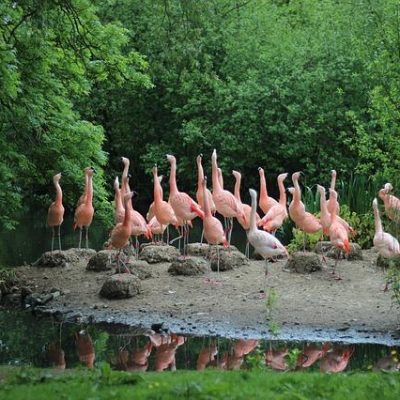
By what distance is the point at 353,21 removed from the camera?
2959cm

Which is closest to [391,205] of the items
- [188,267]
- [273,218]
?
[273,218]

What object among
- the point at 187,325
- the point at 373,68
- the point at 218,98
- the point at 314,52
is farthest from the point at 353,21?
the point at 187,325

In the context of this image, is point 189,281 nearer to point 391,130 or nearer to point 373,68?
point 391,130

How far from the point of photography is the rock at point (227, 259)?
49.6ft

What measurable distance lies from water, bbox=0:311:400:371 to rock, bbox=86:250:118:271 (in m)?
2.45

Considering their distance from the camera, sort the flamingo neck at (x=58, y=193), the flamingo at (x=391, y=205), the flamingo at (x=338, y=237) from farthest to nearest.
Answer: the flamingo neck at (x=58, y=193)
the flamingo at (x=338, y=237)
the flamingo at (x=391, y=205)

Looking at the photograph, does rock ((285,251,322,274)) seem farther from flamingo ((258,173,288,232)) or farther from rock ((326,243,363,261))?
flamingo ((258,173,288,232))

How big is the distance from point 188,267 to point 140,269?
86 centimetres

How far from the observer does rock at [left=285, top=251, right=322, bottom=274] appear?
14664 millimetres

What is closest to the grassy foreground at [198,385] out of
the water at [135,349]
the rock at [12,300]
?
the water at [135,349]

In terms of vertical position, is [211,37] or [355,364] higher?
[211,37]

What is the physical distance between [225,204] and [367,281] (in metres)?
3.05

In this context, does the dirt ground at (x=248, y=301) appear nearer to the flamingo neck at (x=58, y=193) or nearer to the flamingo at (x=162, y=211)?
the flamingo at (x=162, y=211)

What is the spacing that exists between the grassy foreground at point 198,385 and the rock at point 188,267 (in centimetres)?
640
